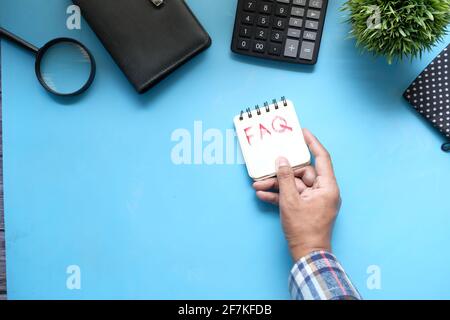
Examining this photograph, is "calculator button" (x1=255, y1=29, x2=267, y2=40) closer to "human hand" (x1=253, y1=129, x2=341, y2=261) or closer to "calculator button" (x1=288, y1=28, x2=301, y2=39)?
"calculator button" (x1=288, y1=28, x2=301, y2=39)

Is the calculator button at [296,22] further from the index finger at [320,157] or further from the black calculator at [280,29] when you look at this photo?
the index finger at [320,157]

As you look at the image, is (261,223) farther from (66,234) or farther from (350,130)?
(66,234)

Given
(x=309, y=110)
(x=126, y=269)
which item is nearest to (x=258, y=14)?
(x=309, y=110)

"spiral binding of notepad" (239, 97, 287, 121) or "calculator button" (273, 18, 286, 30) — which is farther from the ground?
"calculator button" (273, 18, 286, 30)

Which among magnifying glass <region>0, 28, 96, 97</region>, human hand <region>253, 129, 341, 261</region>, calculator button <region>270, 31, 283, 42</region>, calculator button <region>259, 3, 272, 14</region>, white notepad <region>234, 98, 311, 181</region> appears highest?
calculator button <region>259, 3, 272, 14</region>

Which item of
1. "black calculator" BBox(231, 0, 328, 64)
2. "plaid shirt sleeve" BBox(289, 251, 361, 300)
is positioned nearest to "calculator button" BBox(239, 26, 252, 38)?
"black calculator" BBox(231, 0, 328, 64)

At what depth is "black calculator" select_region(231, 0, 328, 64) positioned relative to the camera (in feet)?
2.12

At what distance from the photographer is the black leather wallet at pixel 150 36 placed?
2.10ft

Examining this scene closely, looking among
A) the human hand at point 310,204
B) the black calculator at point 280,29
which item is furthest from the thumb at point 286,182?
the black calculator at point 280,29

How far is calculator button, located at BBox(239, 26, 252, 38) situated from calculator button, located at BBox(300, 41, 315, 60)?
0.08m

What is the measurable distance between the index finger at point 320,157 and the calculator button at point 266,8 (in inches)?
7.5

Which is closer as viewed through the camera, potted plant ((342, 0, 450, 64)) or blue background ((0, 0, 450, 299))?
potted plant ((342, 0, 450, 64))

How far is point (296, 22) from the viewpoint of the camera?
2.12 feet
